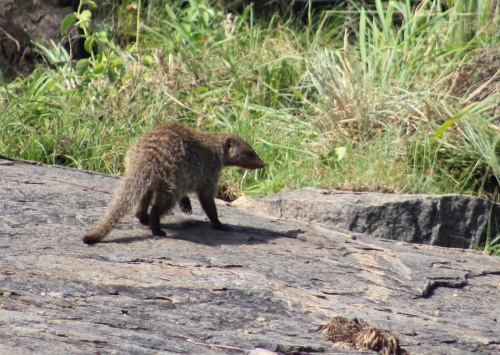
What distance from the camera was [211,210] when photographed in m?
4.39

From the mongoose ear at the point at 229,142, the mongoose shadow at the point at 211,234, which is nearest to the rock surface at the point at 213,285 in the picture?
the mongoose shadow at the point at 211,234

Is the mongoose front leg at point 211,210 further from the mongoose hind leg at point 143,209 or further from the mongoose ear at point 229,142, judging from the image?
the mongoose ear at point 229,142

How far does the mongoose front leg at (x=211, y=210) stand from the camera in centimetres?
438

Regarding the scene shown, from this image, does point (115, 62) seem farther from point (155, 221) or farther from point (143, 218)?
point (155, 221)

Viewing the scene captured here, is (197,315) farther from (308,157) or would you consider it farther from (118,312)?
(308,157)

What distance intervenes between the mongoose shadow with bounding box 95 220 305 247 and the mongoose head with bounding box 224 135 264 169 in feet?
1.47

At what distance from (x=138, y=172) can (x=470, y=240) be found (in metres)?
2.52

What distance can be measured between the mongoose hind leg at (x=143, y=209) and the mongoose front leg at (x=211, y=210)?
0.35 metres

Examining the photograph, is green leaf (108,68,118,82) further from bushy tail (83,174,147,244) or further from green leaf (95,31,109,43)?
bushy tail (83,174,147,244)

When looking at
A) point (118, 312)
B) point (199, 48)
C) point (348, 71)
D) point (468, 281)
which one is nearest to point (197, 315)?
point (118, 312)

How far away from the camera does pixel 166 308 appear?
311 centimetres

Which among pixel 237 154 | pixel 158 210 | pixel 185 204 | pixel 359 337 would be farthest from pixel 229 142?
pixel 359 337

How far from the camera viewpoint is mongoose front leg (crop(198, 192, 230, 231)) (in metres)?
4.38

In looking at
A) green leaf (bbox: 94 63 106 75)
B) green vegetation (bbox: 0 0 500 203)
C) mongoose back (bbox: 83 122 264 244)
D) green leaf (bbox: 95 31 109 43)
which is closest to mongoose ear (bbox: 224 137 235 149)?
mongoose back (bbox: 83 122 264 244)
